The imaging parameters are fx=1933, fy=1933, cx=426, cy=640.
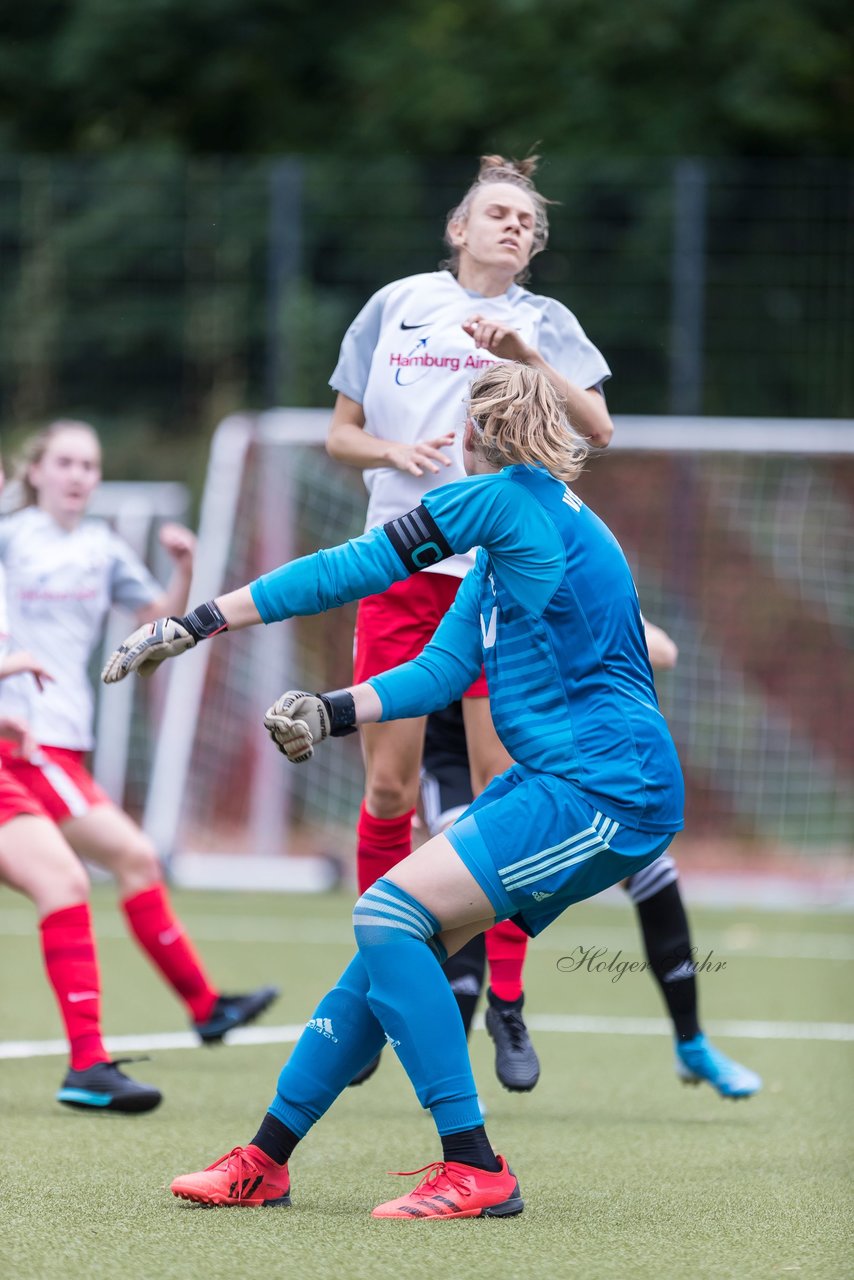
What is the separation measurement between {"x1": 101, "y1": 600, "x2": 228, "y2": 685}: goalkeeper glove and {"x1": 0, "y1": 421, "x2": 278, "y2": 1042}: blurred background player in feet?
6.46

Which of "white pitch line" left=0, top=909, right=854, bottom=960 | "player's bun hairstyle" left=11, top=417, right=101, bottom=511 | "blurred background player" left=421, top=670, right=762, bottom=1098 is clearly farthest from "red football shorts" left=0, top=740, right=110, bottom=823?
"white pitch line" left=0, top=909, right=854, bottom=960

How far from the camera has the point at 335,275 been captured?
46.8 feet

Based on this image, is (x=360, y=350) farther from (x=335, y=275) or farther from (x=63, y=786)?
(x=335, y=275)

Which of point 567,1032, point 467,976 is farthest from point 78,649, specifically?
point 567,1032

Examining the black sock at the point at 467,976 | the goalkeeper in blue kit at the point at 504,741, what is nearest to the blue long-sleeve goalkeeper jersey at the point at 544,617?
the goalkeeper in blue kit at the point at 504,741

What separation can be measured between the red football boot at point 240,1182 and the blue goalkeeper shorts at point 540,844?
67 cm

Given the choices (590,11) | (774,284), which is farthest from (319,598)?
(590,11)

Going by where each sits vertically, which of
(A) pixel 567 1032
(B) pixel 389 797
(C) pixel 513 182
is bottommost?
(A) pixel 567 1032

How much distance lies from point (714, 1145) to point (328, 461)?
7445mm

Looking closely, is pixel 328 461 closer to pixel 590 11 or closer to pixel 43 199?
pixel 43 199

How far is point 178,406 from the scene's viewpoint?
637 inches

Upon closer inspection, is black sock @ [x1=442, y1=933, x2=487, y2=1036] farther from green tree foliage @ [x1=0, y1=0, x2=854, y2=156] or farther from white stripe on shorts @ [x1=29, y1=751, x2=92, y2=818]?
green tree foliage @ [x1=0, y1=0, x2=854, y2=156]

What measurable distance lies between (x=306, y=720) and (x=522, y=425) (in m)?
0.73

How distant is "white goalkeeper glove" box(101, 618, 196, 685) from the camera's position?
3.54 metres
